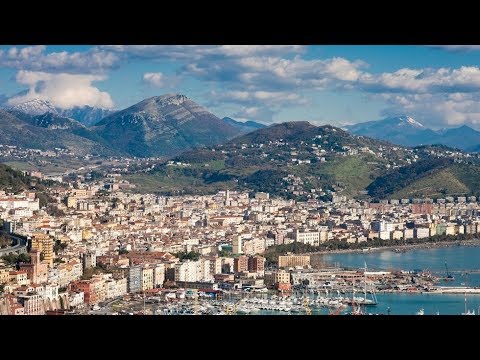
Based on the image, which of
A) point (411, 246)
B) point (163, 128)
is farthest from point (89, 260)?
point (163, 128)

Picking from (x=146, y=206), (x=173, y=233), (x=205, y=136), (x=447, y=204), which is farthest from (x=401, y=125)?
(x=173, y=233)

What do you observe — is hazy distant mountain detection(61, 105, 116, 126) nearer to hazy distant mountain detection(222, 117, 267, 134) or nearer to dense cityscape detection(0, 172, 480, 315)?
hazy distant mountain detection(222, 117, 267, 134)

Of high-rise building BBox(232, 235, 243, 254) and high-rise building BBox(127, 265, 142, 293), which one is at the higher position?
high-rise building BBox(232, 235, 243, 254)

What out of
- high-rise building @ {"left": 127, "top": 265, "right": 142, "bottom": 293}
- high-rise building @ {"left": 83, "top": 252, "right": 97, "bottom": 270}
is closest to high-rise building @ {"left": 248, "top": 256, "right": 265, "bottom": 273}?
high-rise building @ {"left": 127, "top": 265, "right": 142, "bottom": 293}

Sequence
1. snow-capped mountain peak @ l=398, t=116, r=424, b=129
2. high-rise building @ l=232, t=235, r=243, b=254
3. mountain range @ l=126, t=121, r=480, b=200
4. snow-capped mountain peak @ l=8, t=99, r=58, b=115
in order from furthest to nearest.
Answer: snow-capped mountain peak @ l=398, t=116, r=424, b=129
snow-capped mountain peak @ l=8, t=99, r=58, b=115
mountain range @ l=126, t=121, r=480, b=200
high-rise building @ l=232, t=235, r=243, b=254

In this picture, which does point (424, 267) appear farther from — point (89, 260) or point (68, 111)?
point (68, 111)

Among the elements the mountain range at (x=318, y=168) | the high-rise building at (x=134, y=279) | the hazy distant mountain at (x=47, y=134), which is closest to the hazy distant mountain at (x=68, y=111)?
the hazy distant mountain at (x=47, y=134)
